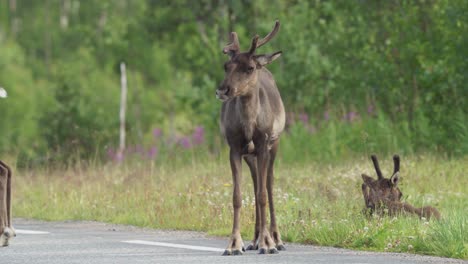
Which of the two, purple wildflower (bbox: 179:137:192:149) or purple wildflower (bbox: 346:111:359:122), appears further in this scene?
purple wildflower (bbox: 179:137:192:149)

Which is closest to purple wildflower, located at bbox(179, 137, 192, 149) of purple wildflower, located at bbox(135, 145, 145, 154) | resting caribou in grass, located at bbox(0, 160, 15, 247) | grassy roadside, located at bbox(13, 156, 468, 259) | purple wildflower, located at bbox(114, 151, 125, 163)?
purple wildflower, located at bbox(135, 145, 145, 154)

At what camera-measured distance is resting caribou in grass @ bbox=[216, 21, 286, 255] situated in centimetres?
1160

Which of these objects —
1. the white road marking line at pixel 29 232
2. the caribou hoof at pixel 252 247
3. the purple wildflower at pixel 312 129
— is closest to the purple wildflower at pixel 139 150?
the purple wildflower at pixel 312 129

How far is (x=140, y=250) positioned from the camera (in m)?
12.3

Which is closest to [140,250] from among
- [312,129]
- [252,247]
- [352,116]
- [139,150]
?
[252,247]

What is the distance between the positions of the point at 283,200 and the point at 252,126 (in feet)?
12.1

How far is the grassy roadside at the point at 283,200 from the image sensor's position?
1221 cm

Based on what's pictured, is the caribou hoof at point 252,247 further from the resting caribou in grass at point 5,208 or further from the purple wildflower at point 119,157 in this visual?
the purple wildflower at point 119,157

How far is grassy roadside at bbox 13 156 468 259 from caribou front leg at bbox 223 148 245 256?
3.85 feet

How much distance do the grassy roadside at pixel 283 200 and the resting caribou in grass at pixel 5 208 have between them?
2149 mm

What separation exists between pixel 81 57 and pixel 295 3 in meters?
30.7

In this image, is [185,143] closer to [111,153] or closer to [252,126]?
[111,153]

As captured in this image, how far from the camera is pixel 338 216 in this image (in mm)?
13672

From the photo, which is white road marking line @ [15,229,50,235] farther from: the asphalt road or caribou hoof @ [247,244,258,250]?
caribou hoof @ [247,244,258,250]
